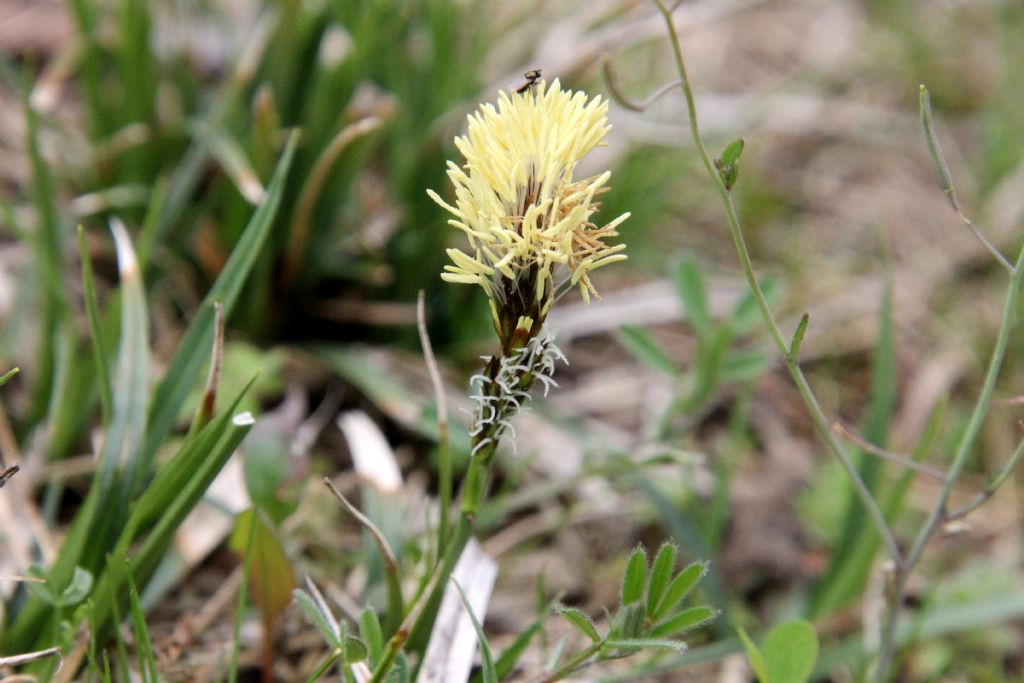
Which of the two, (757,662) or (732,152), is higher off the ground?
(732,152)

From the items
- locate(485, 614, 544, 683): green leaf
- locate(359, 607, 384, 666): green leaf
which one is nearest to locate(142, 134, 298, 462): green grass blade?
locate(359, 607, 384, 666): green leaf

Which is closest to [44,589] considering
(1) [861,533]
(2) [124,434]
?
(2) [124,434]

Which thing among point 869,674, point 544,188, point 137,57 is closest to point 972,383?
point 869,674

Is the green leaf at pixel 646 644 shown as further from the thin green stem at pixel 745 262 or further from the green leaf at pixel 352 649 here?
the thin green stem at pixel 745 262

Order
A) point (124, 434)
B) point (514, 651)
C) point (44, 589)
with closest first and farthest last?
point (44, 589) → point (514, 651) → point (124, 434)

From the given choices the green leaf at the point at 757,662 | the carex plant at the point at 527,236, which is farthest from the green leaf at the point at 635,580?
the green leaf at the point at 757,662

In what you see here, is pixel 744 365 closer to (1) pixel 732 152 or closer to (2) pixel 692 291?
(2) pixel 692 291

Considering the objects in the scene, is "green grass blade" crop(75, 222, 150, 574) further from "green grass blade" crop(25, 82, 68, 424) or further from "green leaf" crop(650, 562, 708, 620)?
"green leaf" crop(650, 562, 708, 620)
